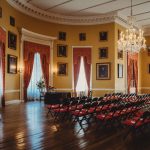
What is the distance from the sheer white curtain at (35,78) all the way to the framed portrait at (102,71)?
3946 millimetres

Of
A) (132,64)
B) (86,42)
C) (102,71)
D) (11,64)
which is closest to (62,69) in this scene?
(86,42)

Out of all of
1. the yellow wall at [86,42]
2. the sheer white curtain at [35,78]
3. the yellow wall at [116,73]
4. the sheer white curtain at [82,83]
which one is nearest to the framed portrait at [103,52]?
the yellow wall at [86,42]

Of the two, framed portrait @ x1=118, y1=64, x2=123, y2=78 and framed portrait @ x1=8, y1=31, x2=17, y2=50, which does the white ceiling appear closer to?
framed portrait @ x1=8, y1=31, x2=17, y2=50

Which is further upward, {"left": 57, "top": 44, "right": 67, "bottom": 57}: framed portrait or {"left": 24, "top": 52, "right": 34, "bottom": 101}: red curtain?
{"left": 57, "top": 44, "right": 67, "bottom": 57}: framed portrait

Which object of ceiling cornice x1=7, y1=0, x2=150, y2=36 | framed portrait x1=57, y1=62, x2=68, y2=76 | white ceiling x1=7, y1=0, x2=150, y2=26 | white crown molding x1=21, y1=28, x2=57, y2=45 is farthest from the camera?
framed portrait x1=57, y1=62, x2=68, y2=76

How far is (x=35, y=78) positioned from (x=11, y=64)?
2719 millimetres

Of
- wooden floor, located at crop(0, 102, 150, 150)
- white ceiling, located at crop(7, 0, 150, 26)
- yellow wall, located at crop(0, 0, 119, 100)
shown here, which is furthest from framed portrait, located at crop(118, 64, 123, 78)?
wooden floor, located at crop(0, 102, 150, 150)

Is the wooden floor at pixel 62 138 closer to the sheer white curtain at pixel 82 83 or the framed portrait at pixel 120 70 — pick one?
the sheer white curtain at pixel 82 83

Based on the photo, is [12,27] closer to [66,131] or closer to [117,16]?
[117,16]

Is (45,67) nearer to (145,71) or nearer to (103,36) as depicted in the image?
(103,36)

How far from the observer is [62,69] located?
16.2 meters

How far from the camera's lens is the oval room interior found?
31.4 ft

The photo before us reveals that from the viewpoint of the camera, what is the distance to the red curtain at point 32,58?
13852 millimetres

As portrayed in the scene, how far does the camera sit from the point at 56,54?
16.1 meters
